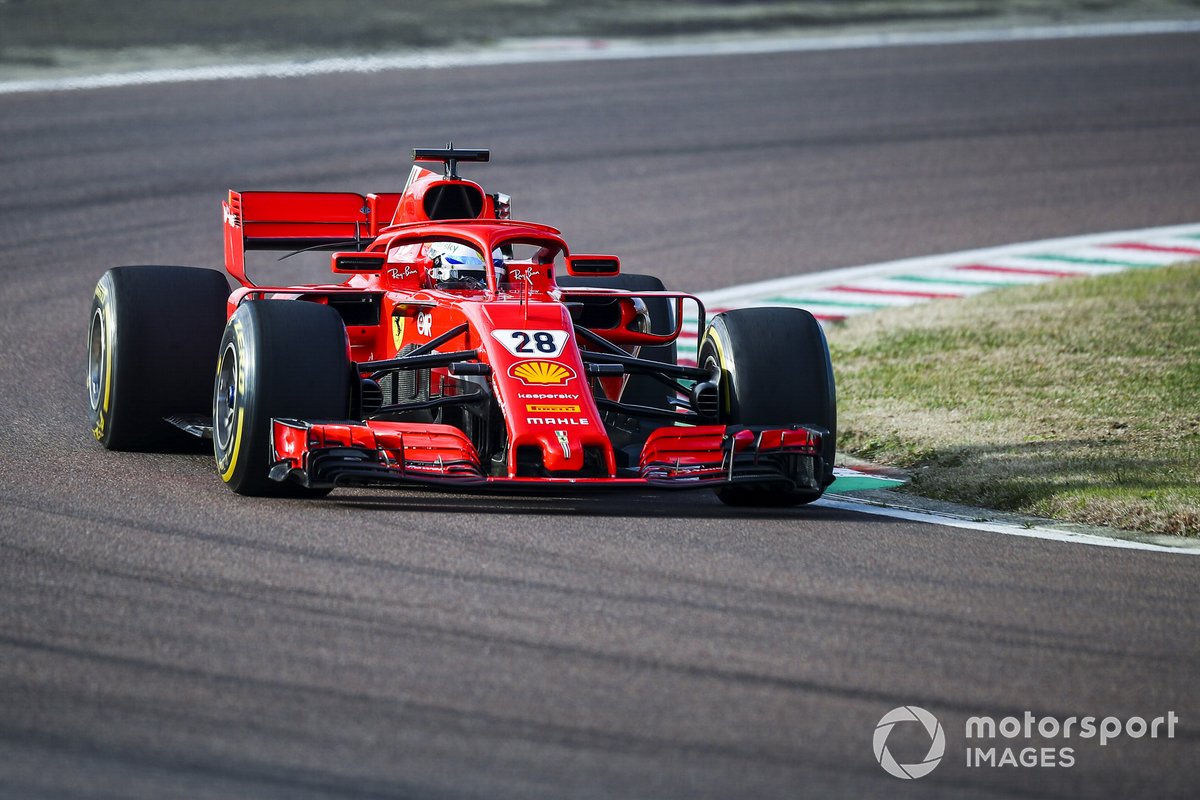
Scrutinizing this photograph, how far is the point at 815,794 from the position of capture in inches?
198

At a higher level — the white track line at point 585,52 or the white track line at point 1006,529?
the white track line at point 585,52

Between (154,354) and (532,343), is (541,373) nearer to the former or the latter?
(532,343)

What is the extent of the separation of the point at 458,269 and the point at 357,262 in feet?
1.78

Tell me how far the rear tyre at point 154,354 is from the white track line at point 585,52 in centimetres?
1346

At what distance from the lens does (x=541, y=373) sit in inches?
336

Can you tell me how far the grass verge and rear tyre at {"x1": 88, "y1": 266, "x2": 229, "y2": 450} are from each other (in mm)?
3683

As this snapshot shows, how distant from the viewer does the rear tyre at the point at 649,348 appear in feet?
33.1

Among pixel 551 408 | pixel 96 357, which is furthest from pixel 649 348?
pixel 96 357

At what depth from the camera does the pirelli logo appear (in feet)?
27.4

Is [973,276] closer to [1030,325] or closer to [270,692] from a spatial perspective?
[1030,325]

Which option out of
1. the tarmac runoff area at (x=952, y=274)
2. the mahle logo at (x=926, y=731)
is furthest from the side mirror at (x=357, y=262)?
the mahle logo at (x=926, y=731)

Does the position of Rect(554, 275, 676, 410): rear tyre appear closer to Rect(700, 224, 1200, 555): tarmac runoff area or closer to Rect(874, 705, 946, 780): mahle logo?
Rect(700, 224, 1200, 555): tarmac runoff area

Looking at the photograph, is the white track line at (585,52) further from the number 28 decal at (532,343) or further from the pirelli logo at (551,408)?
the pirelli logo at (551,408)

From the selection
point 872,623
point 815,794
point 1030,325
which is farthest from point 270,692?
point 1030,325
